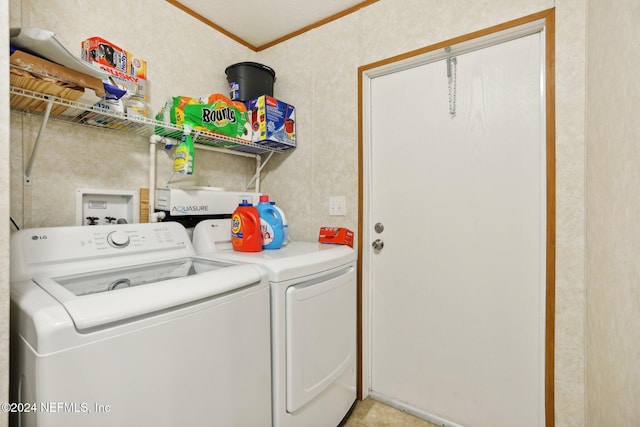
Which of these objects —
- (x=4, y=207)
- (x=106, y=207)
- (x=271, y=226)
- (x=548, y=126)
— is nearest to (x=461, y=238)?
(x=548, y=126)

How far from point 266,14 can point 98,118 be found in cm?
124

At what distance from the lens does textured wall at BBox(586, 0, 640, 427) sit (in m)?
0.77

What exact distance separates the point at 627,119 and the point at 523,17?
0.87 meters

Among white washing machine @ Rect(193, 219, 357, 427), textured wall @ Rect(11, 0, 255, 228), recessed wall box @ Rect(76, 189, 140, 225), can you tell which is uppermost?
textured wall @ Rect(11, 0, 255, 228)

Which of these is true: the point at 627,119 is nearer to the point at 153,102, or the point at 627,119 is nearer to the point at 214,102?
the point at 214,102

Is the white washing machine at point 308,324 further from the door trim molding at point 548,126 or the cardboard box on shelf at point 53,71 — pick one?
the door trim molding at point 548,126

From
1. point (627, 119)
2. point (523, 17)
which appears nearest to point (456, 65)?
point (523, 17)

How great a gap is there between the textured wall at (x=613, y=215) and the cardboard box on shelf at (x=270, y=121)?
157 centimetres

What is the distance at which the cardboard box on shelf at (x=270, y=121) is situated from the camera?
194 centimetres

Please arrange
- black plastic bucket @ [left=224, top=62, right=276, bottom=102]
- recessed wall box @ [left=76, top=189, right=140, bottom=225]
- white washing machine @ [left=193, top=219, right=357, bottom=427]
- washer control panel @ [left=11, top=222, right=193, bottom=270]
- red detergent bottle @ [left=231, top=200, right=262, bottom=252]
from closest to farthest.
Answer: washer control panel @ [left=11, top=222, right=193, bottom=270], white washing machine @ [left=193, top=219, right=357, bottom=427], recessed wall box @ [left=76, top=189, right=140, bottom=225], red detergent bottle @ [left=231, top=200, right=262, bottom=252], black plastic bucket @ [left=224, top=62, right=276, bottom=102]

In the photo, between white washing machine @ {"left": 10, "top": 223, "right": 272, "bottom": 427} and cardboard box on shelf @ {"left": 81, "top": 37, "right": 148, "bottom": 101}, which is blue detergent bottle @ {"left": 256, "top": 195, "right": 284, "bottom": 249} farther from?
cardboard box on shelf @ {"left": 81, "top": 37, "right": 148, "bottom": 101}

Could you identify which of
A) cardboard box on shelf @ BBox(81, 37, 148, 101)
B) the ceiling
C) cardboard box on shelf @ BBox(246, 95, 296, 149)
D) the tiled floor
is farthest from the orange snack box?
the ceiling

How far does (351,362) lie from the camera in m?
1.72

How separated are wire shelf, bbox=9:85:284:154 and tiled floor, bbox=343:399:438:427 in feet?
5.78
